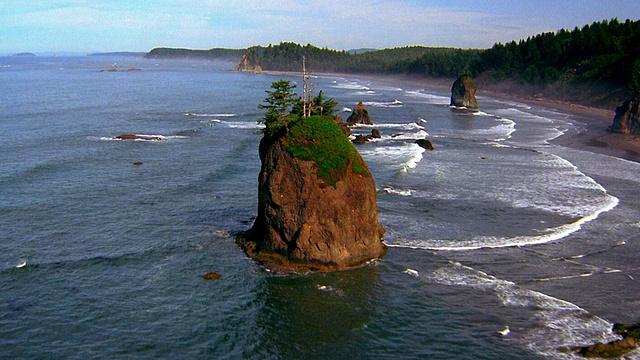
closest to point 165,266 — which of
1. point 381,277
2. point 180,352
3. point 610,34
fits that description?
point 180,352

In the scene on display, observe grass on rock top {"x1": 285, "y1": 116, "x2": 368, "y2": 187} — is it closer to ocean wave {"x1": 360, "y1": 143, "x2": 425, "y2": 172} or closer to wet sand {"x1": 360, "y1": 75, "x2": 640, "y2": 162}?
ocean wave {"x1": 360, "y1": 143, "x2": 425, "y2": 172}

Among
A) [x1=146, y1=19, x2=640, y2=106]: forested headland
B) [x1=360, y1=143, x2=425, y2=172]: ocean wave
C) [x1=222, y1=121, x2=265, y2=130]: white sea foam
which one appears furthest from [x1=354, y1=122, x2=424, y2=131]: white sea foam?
[x1=146, y1=19, x2=640, y2=106]: forested headland

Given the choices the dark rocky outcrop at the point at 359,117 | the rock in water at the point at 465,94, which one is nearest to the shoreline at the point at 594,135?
the rock in water at the point at 465,94

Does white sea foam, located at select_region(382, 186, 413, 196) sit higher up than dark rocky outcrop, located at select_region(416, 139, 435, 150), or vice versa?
dark rocky outcrop, located at select_region(416, 139, 435, 150)

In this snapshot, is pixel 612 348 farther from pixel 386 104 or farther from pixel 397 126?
pixel 386 104

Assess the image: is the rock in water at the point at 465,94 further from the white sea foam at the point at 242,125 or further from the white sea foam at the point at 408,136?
the white sea foam at the point at 242,125

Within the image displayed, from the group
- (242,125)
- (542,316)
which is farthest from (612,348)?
(242,125)
